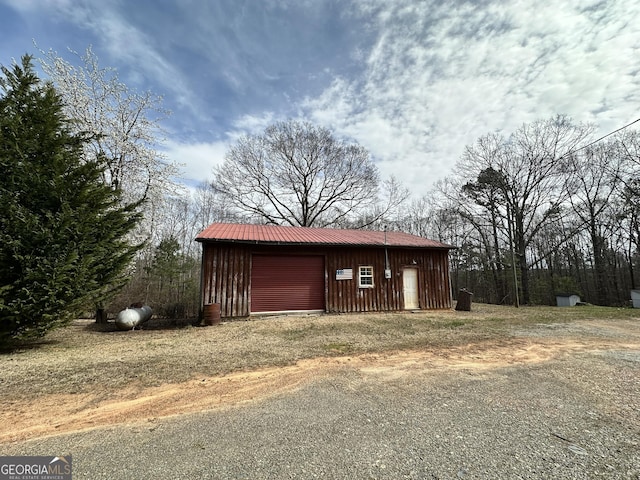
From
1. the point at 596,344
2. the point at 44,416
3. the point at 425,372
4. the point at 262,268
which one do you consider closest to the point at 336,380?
the point at 425,372

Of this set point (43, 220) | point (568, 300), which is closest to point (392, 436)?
point (43, 220)

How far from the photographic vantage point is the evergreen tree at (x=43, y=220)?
582cm

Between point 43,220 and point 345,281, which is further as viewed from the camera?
point 345,281

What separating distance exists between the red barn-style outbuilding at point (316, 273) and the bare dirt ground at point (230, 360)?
1.88 meters

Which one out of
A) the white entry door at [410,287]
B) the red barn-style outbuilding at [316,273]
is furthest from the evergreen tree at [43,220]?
the white entry door at [410,287]

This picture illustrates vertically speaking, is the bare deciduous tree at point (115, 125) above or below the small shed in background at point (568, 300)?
above

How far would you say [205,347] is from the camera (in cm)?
644

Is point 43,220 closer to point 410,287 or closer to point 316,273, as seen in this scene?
point 316,273

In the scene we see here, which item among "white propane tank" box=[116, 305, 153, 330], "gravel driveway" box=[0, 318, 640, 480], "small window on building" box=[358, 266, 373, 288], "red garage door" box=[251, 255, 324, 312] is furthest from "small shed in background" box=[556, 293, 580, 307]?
"white propane tank" box=[116, 305, 153, 330]

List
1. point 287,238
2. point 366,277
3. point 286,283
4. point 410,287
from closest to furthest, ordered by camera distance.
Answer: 1. point 286,283
2. point 287,238
3. point 366,277
4. point 410,287

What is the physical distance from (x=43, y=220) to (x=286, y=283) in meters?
7.36

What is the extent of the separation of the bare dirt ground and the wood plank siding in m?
1.50

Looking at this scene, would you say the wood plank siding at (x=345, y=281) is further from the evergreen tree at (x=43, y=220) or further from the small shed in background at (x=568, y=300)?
the small shed in background at (x=568, y=300)

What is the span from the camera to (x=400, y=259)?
13.2 metres
